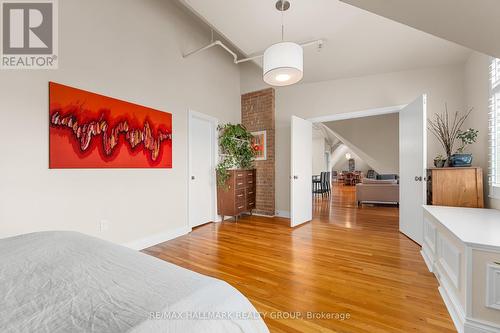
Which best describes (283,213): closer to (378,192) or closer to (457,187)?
(457,187)

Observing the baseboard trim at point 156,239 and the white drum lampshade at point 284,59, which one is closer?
the white drum lampshade at point 284,59

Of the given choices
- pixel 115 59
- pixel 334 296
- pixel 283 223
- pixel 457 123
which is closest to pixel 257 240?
pixel 283 223

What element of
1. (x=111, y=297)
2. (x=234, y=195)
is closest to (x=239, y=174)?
(x=234, y=195)

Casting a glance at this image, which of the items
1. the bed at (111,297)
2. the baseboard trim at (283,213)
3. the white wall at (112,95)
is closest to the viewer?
the bed at (111,297)

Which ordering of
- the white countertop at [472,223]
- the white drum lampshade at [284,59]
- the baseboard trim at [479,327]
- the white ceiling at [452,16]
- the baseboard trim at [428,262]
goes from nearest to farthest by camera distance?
the white ceiling at [452,16] → the baseboard trim at [479,327] → the white countertop at [472,223] → the white drum lampshade at [284,59] → the baseboard trim at [428,262]

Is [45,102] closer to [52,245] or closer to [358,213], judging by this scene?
[52,245]

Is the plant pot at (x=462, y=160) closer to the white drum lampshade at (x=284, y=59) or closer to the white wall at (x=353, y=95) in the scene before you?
the white wall at (x=353, y=95)

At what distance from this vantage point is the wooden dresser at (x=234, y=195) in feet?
13.8

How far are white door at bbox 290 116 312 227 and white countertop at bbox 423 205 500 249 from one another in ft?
6.27

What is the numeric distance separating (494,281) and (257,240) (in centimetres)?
237

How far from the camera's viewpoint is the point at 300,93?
4547 mm

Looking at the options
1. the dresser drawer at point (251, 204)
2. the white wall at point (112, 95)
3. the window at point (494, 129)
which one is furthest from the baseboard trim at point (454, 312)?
the dresser drawer at point (251, 204)

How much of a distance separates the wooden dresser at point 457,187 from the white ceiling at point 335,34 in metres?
1.72

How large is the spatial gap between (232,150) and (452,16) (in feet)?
12.0
